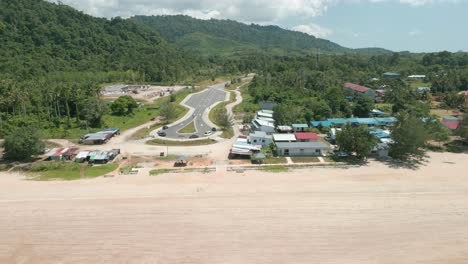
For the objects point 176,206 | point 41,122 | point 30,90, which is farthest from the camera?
point 30,90

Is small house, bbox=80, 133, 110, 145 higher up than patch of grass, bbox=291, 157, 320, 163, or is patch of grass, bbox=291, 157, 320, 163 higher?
small house, bbox=80, 133, 110, 145

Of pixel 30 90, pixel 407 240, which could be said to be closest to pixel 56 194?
pixel 407 240

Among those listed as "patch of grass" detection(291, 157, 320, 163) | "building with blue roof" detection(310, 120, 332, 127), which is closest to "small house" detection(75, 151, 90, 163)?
"patch of grass" detection(291, 157, 320, 163)

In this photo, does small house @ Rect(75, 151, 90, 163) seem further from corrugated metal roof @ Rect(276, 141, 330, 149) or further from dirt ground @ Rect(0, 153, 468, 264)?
corrugated metal roof @ Rect(276, 141, 330, 149)

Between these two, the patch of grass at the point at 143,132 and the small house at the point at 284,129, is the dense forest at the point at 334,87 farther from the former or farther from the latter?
the patch of grass at the point at 143,132

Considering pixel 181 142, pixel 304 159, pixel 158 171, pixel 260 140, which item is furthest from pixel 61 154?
pixel 304 159

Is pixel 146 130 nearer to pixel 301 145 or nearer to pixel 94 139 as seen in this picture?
pixel 94 139

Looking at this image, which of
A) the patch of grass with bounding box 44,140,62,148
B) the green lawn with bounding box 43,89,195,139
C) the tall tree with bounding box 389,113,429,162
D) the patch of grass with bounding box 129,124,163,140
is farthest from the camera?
the green lawn with bounding box 43,89,195,139

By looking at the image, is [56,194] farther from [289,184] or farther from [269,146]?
[269,146]
